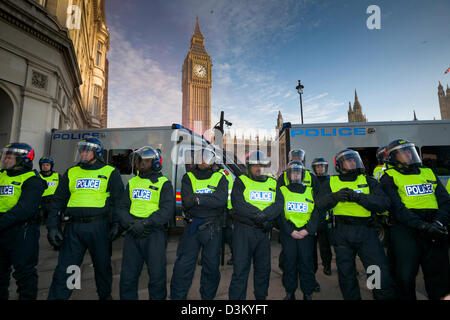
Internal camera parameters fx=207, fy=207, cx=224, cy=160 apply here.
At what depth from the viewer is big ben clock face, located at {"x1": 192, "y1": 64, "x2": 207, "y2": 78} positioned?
91.4m

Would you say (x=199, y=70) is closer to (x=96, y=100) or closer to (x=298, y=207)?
(x=96, y=100)

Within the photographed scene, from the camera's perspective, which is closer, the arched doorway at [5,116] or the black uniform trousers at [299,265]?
the black uniform trousers at [299,265]

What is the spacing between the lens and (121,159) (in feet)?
21.2

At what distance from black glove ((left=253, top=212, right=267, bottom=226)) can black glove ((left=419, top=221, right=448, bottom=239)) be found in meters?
1.64

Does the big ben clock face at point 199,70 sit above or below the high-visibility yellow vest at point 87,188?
above

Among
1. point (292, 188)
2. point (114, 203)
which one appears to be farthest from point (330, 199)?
point (114, 203)

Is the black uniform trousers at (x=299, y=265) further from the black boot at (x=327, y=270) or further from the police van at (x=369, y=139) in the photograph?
the police van at (x=369, y=139)

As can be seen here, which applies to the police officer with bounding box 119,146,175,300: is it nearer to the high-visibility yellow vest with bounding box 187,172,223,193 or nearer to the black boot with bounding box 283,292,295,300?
the high-visibility yellow vest with bounding box 187,172,223,193

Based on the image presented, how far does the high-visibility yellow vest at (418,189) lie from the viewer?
7.91ft

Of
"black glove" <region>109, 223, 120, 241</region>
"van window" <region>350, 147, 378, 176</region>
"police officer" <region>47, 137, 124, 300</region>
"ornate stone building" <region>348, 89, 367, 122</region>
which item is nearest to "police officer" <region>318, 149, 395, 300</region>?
"black glove" <region>109, 223, 120, 241</region>

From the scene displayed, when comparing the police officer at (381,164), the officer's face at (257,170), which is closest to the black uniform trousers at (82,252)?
the officer's face at (257,170)

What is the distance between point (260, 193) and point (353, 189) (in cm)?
118

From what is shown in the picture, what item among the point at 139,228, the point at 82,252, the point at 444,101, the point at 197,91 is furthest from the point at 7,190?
the point at 444,101

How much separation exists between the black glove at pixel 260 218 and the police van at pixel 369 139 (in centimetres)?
368
